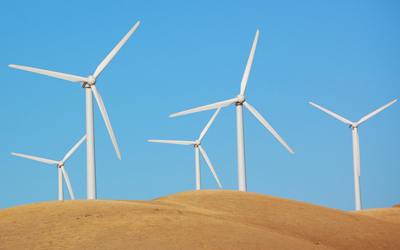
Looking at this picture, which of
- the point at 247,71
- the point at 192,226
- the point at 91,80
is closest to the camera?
the point at 192,226

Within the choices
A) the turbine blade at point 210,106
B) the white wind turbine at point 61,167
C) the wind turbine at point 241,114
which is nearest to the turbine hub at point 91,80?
the wind turbine at point 241,114

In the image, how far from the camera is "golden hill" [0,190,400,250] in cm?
2847

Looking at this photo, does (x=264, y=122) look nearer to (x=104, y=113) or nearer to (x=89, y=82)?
(x=104, y=113)

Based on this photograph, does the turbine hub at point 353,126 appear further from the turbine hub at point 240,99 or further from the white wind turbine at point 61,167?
the white wind turbine at point 61,167

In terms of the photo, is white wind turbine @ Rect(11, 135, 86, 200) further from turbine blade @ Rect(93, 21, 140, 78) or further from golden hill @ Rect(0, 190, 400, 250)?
golden hill @ Rect(0, 190, 400, 250)

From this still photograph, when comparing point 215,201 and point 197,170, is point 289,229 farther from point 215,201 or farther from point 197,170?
point 197,170

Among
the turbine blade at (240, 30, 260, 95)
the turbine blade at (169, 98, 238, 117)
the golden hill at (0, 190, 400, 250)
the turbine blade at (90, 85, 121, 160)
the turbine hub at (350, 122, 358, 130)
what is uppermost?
the turbine blade at (240, 30, 260, 95)

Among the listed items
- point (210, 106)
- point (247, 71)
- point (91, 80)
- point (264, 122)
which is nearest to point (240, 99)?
point (210, 106)

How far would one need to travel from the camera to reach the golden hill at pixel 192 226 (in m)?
28.5

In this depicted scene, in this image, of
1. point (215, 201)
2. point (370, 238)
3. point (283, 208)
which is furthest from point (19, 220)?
point (370, 238)

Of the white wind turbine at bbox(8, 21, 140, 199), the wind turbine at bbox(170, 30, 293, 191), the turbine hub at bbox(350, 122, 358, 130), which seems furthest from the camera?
the turbine hub at bbox(350, 122, 358, 130)

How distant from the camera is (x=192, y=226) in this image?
104 ft

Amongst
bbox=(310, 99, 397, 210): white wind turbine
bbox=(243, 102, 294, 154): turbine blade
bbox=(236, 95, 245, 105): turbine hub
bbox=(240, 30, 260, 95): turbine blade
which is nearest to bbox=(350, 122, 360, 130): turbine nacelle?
bbox=(310, 99, 397, 210): white wind turbine

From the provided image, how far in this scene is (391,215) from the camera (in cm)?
5228
